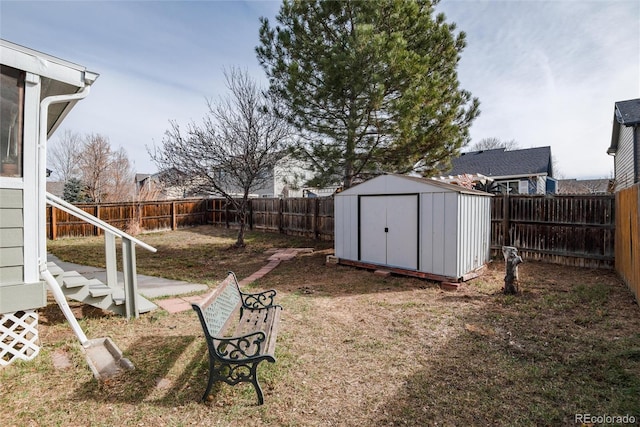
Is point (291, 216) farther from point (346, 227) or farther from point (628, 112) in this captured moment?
point (628, 112)

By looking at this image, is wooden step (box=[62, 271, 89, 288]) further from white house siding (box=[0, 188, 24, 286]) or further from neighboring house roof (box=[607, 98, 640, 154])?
neighboring house roof (box=[607, 98, 640, 154])

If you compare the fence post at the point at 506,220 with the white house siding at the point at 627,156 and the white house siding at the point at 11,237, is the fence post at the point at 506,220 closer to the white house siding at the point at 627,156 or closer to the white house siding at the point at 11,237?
the white house siding at the point at 627,156

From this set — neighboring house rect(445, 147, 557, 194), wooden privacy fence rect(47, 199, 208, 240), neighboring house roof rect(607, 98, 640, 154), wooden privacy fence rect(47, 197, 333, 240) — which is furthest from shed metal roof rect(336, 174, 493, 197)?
wooden privacy fence rect(47, 199, 208, 240)

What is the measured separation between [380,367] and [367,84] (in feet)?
23.2

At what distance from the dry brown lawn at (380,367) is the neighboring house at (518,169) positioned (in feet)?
43.9

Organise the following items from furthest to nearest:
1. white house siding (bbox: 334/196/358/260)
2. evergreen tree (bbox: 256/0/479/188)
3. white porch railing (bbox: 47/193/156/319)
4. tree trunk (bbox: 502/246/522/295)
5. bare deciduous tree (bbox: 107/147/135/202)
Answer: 1. bare deciduous tree (bbox: 107/147/135/202)
2. evergreen tree (bbox: 256/0/479/188)
3. white house siding (bbox: 334/196/358/260)
4. tree trunk (bbox: 502/246/522/295)
5. white porch railing (bbox: 47/193/156/319)

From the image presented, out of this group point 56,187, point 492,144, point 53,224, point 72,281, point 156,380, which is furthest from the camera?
point 492,144

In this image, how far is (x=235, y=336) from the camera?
319 centimetres

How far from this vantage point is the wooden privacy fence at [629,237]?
489cm

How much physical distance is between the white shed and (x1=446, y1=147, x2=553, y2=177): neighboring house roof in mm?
11868

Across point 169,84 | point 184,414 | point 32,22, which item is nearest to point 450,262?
point 184,414

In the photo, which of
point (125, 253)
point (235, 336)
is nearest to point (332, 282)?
point (235, 336)

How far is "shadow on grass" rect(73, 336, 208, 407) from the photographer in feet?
9.12

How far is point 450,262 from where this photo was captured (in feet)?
20.7
